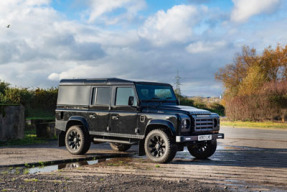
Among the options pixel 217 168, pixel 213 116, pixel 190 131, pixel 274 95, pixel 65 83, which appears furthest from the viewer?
pixel 274 95

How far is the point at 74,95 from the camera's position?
12.1 metres

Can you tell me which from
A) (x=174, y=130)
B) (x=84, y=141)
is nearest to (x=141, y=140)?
(x=174, y=130)

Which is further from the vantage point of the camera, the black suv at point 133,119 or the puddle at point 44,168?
the black suv at point 133,119

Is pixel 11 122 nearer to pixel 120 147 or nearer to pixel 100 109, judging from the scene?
pixel 120 147

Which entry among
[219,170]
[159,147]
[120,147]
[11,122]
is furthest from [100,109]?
[11,122]

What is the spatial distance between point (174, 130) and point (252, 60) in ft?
145

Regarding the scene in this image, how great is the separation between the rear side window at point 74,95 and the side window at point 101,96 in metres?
0.27

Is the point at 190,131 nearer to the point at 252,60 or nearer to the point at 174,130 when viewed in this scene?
the point at 174,130

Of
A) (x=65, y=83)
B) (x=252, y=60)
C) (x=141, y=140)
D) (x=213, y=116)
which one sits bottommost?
(x=141, y=140)

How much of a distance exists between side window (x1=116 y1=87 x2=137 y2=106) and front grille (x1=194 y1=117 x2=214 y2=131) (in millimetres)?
1935

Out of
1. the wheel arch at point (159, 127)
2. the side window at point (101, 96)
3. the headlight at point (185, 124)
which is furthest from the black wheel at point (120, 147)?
the headlight at point (185, 124)

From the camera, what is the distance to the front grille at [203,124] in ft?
33.6

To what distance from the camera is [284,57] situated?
5116 centimetres

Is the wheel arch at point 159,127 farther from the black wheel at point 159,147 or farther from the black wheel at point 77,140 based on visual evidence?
the black wheel at point 77,140
